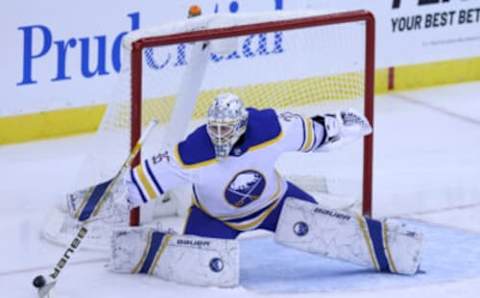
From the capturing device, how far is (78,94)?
8.00m

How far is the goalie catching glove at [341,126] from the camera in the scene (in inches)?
257

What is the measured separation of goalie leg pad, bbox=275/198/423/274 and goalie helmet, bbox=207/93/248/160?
0.43 m

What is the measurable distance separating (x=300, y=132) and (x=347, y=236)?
413 mm

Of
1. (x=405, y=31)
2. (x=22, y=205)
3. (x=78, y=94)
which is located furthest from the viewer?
(x=405, y=31)

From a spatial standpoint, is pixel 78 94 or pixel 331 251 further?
pixel 78 94

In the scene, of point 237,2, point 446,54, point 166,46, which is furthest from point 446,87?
point 166,46

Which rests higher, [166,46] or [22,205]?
[166,46]

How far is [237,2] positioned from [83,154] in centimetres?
96

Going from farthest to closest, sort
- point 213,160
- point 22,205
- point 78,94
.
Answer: point 78,94, point 22,205, point 213,160

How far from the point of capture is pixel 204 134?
249 inches

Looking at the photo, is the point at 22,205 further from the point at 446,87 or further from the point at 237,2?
the point at 446,87

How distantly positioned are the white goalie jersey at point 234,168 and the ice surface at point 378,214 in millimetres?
298

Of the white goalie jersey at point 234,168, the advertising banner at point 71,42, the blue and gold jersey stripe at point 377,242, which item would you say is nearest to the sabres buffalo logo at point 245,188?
the white goalie jersey at point 234,168

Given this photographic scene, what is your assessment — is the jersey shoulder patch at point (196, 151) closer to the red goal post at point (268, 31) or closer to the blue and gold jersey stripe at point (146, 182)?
the blue and gold jersey stripe at point (146, 182)
